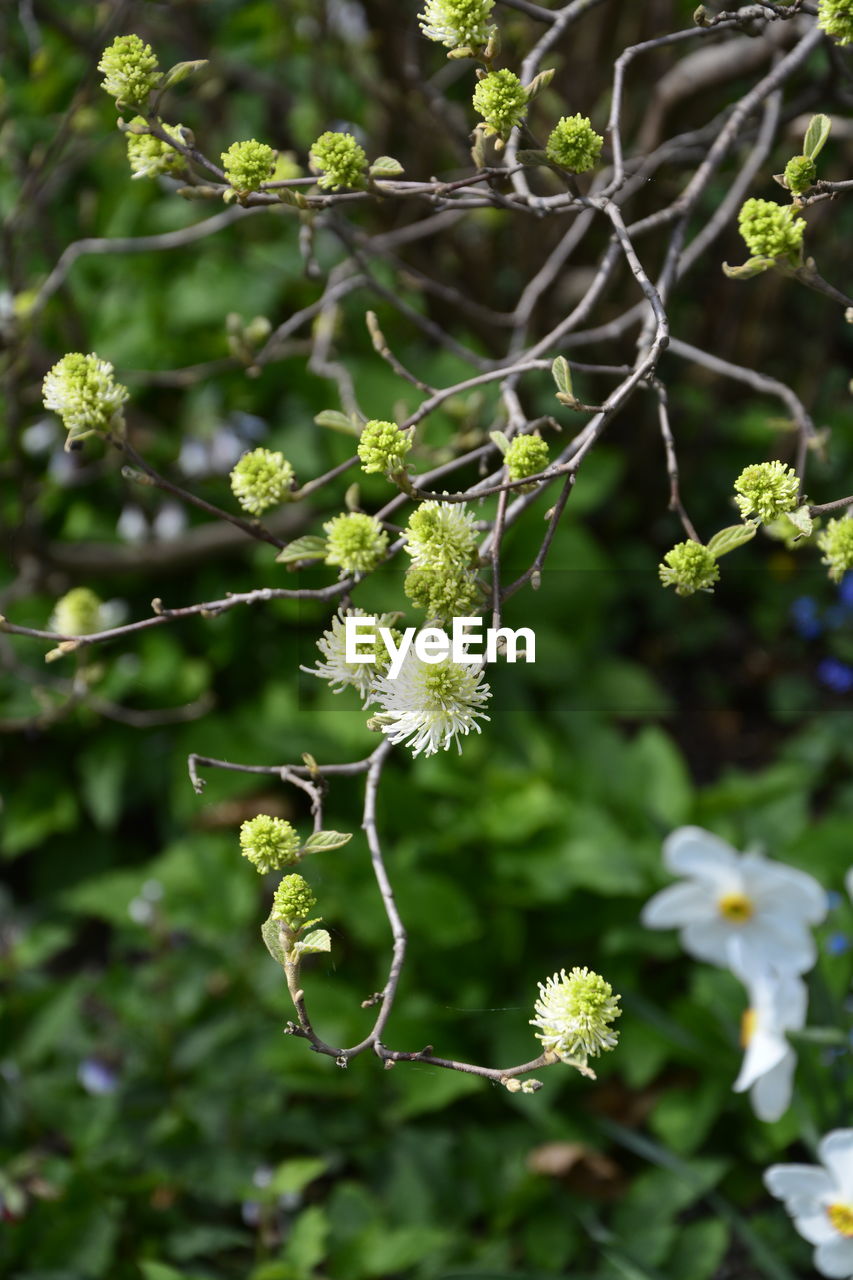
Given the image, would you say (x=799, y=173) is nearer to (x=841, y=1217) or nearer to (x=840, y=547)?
(x=840, y=547)

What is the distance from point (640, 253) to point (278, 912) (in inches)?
84.9

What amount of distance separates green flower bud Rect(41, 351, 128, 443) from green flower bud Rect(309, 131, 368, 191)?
0.22m

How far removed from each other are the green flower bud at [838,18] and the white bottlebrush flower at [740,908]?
104 centimetres

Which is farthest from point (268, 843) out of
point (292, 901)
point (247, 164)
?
point (247, 164)

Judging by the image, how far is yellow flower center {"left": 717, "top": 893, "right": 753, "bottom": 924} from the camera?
1.59 metres

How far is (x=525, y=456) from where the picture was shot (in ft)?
2.61

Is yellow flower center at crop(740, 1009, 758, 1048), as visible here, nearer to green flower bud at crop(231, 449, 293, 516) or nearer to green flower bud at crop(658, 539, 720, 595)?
green flower bud at crop(658, 539, 720, 595)

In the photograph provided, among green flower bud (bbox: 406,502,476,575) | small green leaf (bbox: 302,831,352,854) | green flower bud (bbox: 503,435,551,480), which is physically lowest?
small green leaf (bbox: 302,831,352,854)

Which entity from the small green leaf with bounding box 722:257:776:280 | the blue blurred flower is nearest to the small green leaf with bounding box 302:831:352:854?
the small green leaf with bounding box 722:257:776:280

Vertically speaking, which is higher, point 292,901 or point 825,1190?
point 292,901

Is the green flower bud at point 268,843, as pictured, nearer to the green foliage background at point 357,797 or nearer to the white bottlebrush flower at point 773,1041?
the green foliage background at point 357,797

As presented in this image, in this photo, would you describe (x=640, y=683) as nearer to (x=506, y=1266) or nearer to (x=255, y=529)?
(x=506, y=1266)

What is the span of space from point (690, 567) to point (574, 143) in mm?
322

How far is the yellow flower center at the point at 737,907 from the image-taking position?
1592 millimetres
